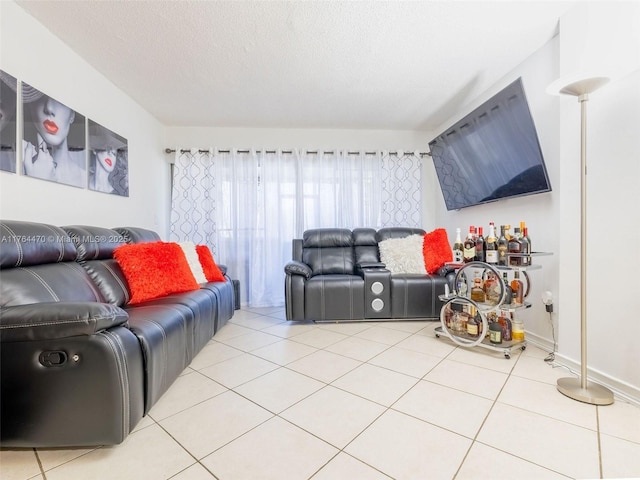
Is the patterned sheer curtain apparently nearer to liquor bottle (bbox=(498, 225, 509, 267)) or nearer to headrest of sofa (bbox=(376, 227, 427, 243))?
headrest of sofa (bbox=(376, 227, 427, 243))

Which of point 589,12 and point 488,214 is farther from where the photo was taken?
point 488,214

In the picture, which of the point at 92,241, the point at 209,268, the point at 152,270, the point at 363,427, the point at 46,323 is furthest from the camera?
the point at 209,268

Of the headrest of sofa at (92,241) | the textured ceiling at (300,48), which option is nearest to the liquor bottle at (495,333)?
the textured ceiling at (300,48)

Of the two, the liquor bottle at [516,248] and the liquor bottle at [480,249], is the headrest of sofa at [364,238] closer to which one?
the liquor bottle at [480,249]

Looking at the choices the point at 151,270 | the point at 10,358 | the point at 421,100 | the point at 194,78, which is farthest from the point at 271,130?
the point at 10,358

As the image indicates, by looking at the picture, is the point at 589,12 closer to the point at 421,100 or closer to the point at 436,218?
the point at 421,100

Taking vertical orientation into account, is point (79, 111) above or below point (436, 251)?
above

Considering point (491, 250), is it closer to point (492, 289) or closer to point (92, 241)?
point (492, 289)

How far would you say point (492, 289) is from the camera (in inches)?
88.1

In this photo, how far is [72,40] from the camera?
2.04 m

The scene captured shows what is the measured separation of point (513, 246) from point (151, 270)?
8.79 feet

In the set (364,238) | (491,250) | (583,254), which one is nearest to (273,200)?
(364,238)

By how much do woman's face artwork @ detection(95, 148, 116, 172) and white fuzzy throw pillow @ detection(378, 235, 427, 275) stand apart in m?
2.86

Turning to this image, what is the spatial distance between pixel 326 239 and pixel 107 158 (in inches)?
90.9
